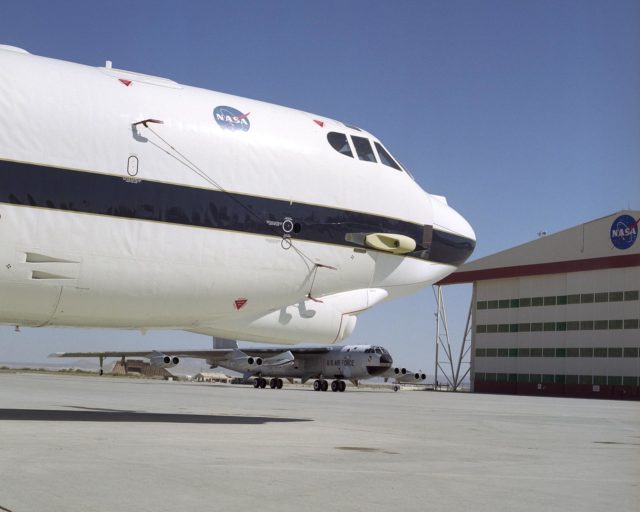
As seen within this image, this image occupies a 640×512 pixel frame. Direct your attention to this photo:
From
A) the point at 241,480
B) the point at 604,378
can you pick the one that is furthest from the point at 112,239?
the point at 604,378

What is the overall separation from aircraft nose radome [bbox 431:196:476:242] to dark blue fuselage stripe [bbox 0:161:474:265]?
29 centimetres

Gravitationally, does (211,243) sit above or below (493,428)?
above

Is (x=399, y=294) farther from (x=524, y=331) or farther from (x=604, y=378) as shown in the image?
(x=524, y=331)

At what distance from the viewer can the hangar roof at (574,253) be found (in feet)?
165

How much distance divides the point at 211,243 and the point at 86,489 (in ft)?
22.0

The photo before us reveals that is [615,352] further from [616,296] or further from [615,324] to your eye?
[616,296]

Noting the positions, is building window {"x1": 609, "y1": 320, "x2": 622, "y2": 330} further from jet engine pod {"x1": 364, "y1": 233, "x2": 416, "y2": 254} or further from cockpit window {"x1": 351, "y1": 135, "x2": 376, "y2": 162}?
cockpit window {"x1": 351, "y1": 135, "x2": 376, "y2": 162}

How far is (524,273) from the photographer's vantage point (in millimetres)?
57562

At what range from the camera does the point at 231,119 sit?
1347cm

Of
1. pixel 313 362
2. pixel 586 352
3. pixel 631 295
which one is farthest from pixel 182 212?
pixel 586 352

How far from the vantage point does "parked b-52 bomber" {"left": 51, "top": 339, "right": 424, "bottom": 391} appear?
154 ft

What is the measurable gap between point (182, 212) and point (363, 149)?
4.13 m

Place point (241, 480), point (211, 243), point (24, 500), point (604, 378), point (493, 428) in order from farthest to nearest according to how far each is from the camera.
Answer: point (604, 378) → point (493, 428) → point (211, 243) → point (241, 480) → point (24, 500)

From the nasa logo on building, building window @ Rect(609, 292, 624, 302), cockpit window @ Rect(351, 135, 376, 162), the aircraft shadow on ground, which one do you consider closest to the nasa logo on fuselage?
cockpit window @ Rect(351, 135, 376, 162)
